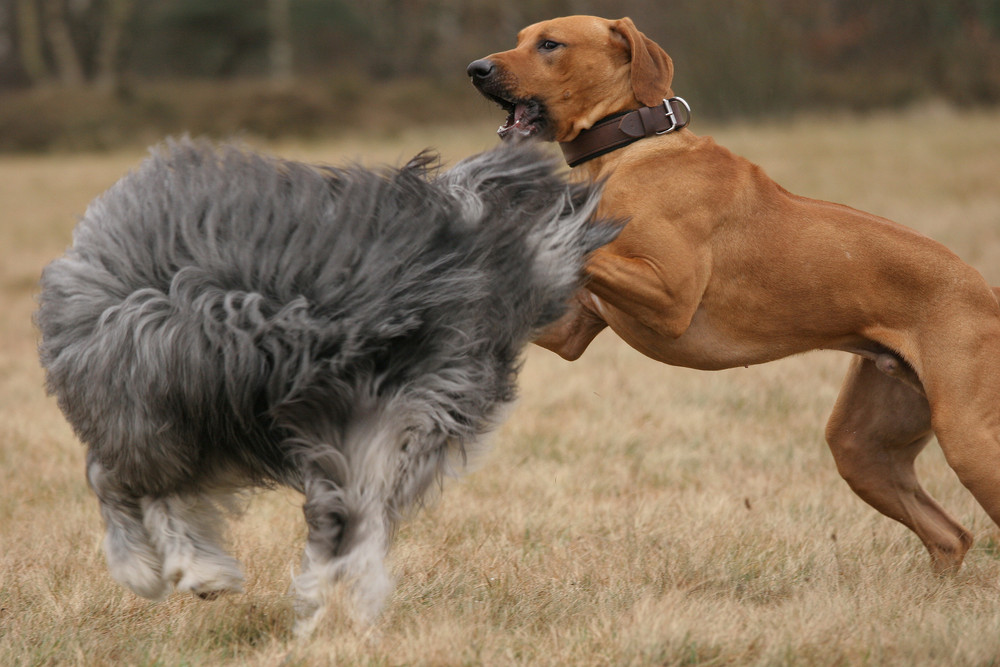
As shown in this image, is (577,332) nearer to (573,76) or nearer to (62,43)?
(573,76)

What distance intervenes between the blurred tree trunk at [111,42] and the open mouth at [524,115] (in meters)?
29.9

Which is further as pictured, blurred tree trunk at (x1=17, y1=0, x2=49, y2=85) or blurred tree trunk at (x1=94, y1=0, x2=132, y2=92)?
blurred tree trunk at (x1=94, y1=0, x2=132, y2=92)

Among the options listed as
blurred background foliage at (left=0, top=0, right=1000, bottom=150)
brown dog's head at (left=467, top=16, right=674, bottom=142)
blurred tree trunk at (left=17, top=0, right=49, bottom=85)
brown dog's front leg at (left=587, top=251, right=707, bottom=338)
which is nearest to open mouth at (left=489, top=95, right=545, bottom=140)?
brown dog's head at (left=467, top=16, right=674, bottom=142)

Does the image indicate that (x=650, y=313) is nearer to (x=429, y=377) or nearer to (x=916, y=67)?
(x=429, y=377)

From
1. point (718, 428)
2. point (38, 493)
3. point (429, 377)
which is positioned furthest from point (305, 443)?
point (718, 428)

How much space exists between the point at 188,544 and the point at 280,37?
3234 centimetres

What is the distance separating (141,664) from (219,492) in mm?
495

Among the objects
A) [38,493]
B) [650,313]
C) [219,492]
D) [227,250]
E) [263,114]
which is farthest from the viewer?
[263,114]

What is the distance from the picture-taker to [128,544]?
10.2ft

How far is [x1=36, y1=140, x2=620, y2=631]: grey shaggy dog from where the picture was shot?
9.24ft

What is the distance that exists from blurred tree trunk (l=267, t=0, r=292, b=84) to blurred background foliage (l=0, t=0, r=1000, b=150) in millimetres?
53

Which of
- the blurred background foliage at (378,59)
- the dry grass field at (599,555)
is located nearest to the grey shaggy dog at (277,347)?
the dry grass field at (599,555)

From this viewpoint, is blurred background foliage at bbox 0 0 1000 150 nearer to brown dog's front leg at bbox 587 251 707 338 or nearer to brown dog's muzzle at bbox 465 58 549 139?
brown dog's muzzle at bbox 465 58 549 139

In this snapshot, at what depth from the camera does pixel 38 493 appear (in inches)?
192
